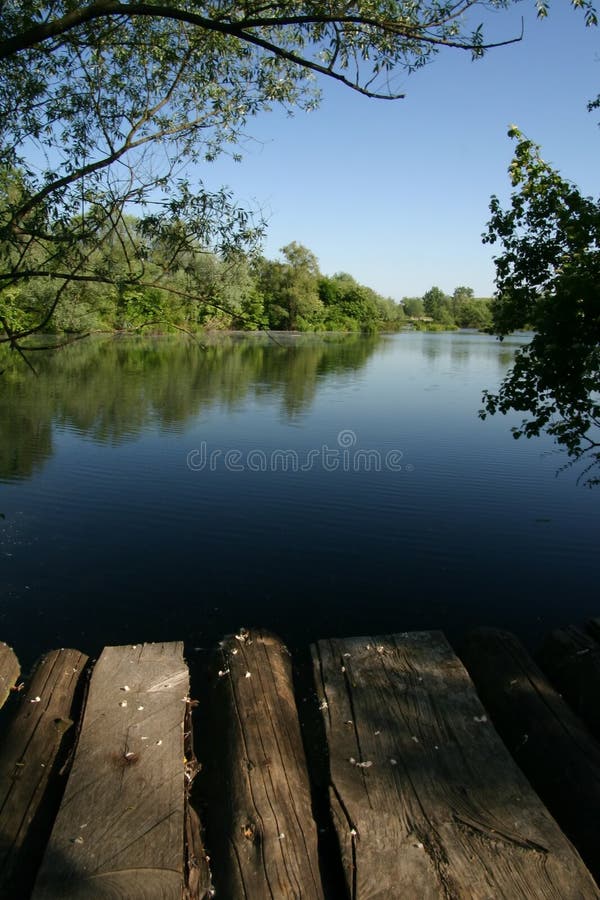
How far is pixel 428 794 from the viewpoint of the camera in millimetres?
2166

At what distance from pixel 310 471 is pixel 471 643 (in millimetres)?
8813

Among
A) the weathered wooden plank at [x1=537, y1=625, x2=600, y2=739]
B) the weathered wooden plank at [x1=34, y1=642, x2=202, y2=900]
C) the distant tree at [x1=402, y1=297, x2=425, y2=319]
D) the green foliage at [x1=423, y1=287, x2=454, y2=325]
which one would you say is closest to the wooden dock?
the weathered wooden plank at [x1=34, y1=642, x2=202, y2=900]

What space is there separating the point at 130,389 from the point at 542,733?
854 inches

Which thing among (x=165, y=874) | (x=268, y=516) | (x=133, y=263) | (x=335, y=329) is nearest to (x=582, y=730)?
(x=165, y=874)

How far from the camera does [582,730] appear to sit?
2.56m

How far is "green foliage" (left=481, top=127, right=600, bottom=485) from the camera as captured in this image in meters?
5.93

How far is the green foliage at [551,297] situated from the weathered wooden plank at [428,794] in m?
4.13

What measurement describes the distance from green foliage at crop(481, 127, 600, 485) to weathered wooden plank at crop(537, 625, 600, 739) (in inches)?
128

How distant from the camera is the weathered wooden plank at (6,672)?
10.2 feet

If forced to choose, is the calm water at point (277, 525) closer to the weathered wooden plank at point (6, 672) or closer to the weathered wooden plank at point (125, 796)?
the weathered wooden plank at point (6, 672)

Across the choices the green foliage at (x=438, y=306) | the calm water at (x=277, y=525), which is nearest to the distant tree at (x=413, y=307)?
the green foliage at (x=438, y=306)

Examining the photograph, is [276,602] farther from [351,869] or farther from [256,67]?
[256,67]

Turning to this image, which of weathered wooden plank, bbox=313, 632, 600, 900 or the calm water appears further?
the calm water

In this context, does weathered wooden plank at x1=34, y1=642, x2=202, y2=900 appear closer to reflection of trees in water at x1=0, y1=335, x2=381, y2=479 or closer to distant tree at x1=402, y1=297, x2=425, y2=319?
reflection of trees in water at x1=0, y1=335, x2=381, y2=479
